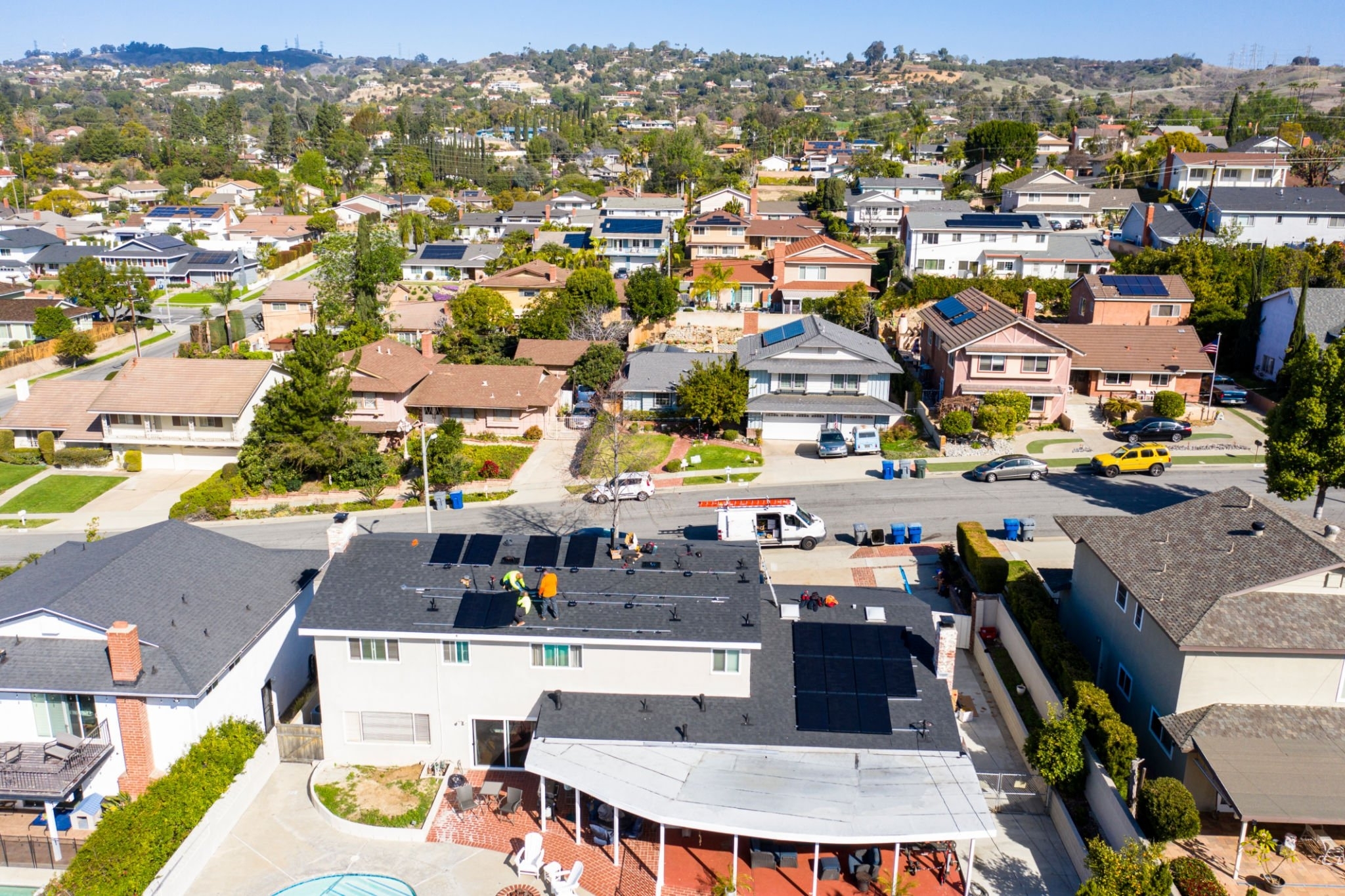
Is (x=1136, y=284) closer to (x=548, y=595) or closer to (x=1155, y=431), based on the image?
(x=1155, y=431)

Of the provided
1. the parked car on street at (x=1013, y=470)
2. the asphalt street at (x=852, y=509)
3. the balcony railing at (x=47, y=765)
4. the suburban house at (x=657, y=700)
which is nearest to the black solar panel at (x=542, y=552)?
the suburban house at (x=657, y=700)

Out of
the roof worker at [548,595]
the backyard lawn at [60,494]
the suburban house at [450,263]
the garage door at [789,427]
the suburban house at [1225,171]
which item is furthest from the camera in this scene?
the suburban house at [1225,171]

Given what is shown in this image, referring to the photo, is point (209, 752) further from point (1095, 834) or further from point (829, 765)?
point (1095, 834)

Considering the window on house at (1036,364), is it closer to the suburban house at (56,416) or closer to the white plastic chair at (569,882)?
the white plastic chair at (569,882)

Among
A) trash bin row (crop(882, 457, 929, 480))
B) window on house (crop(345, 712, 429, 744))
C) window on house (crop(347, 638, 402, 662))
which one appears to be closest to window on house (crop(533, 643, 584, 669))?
window on house (crop(347, 638, 402, 662))

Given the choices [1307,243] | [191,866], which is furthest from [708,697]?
[1307,243]

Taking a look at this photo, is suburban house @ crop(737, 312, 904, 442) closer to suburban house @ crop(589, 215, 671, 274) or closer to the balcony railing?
the balcony railing
